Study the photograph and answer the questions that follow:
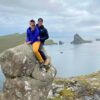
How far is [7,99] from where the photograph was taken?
19828mm

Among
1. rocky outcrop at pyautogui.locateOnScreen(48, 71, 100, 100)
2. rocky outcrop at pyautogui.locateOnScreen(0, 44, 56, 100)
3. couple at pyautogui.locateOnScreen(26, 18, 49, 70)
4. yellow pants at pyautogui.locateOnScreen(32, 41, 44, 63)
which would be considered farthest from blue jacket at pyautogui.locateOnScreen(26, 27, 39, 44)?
rocky outcrop at pyautogui.locateOnScreen(48, 71, 100, 100)

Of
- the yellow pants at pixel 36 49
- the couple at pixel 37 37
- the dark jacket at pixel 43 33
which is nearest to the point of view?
the couple at pixel 37 37

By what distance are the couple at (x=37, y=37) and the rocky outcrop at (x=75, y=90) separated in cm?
376

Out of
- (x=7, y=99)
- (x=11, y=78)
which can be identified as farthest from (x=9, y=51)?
(x=7, y=99)

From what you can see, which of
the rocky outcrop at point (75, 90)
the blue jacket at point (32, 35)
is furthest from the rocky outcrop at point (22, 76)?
the rocky outcrop at point (75, 90)

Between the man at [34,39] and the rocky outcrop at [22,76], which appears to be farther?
A: the rocky outcrop at [22,76]

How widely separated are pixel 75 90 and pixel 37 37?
603cm

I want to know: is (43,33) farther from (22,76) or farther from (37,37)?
(22,76)

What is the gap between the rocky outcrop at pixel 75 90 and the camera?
73.9 feet

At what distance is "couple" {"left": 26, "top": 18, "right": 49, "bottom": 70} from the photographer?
18938 mm

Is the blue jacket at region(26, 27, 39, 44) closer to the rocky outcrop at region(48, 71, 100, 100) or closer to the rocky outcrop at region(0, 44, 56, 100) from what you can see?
the rocky outcrop at region(0, 44, 56, 100)

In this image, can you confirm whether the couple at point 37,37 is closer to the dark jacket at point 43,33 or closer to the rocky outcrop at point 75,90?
the dark jacket at point 43,33

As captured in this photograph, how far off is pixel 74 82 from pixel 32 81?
5491 millimetres

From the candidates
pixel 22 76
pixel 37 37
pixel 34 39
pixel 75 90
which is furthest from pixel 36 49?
pixel 75 90
